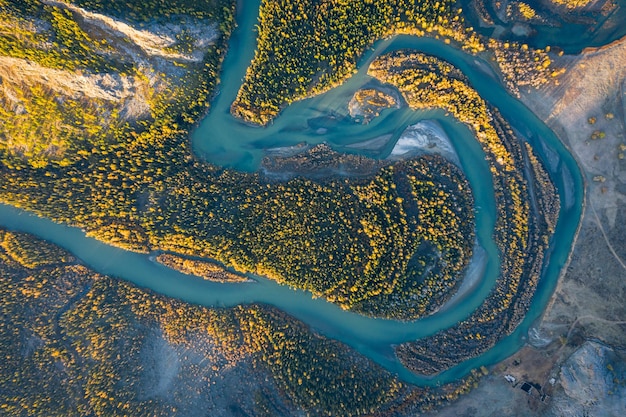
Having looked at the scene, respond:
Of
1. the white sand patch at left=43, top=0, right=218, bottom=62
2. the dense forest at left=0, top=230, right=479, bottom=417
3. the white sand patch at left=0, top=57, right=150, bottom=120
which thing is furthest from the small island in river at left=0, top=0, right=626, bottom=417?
the white sand patch at left=0, top=57, right=150, bottom=120

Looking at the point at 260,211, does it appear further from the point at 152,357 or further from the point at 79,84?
the point at 79,84

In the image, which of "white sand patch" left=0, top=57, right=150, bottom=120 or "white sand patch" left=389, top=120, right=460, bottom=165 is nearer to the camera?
"white sand patch" left=0, top=57, right=150, bottom=120

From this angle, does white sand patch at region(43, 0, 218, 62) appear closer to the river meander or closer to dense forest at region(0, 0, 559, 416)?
dense forest at region(0, 0, 559, 416)

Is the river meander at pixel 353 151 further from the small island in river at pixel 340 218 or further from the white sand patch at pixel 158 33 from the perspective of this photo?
the white sand patch at pixel 158 33

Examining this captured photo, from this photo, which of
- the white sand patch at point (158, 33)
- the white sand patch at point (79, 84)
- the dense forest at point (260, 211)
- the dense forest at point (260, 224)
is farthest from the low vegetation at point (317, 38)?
the white sand patch at point (79, 84)

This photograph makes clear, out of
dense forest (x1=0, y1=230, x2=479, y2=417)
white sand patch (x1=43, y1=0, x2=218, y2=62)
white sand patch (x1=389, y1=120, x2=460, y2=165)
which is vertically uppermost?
white sand patch (x1=389, y1=120, x2=460, y2=165)

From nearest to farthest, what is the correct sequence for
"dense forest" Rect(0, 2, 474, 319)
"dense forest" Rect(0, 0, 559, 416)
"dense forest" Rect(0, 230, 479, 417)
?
"dense forest" Rect(0, 230, 479, 417), "dense forest" Rect(0, 0, 559, 416), "dense forest" Rect(0, 2, 474, 319)

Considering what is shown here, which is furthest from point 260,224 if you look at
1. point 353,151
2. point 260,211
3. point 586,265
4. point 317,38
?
point 586,265
